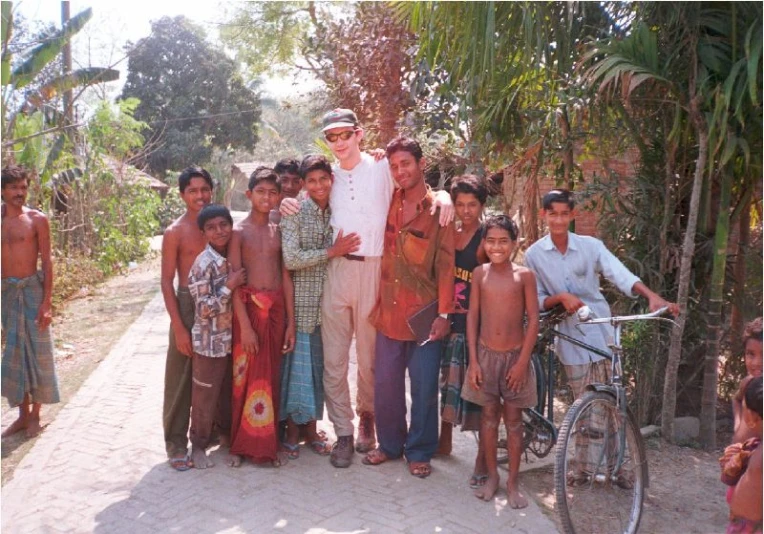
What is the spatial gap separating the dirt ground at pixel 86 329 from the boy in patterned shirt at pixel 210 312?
1.27 meters

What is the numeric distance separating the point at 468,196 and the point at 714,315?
192cm

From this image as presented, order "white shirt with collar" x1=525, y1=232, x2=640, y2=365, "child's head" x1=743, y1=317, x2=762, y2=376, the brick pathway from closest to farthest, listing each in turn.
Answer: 1. "child's head" x1=743, y1=317, x2=762, y2=376
2. the brick pathway
3. "white shirt with collar" x1=525, y1=232, x2=640, y2=365

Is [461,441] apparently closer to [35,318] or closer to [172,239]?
[172,239]

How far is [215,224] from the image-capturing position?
4316 mm

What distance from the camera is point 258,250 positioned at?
4418 mm

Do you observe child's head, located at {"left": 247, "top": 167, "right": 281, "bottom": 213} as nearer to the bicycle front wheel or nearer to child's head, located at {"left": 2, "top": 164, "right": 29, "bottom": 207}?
Result: child's head, located at {"left": 2, "top": 164, "right": 29, "bottom": 207}

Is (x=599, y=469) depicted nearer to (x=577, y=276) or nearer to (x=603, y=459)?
(x=603, y=459)

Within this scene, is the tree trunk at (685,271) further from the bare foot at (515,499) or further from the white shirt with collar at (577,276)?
the bare foot at (515,499)

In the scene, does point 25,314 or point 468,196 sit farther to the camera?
point 25,314

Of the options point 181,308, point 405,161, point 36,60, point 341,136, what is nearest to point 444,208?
point 405,161

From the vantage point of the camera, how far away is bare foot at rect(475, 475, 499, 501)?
4.03 m

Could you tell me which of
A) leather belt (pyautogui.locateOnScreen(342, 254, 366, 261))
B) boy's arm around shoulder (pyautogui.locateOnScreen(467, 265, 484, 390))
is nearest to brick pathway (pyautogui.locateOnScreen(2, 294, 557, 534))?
boy's arm around shoulder (pyautogui.locateOnScreen(467, 265, 484, 390))

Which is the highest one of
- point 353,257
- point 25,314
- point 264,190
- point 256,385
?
point 264,190

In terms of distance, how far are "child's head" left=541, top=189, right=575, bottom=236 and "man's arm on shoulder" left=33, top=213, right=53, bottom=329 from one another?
353 centimetres
